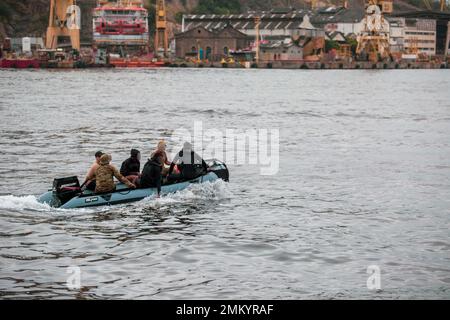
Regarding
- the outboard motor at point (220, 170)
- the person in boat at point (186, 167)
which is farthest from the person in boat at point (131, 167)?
the outboard motor at point (220, 170)

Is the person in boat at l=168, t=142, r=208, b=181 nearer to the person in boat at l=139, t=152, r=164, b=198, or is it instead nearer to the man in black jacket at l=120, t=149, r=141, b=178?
the person in boat at l=139, t=152, r=164, b=198

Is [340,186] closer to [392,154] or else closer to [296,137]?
[392,154]

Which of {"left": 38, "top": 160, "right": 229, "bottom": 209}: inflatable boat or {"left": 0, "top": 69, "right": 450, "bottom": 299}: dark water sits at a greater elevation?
{"left": 38, "top": 160, "right": 229, "bottom": 209}: inflatable boat

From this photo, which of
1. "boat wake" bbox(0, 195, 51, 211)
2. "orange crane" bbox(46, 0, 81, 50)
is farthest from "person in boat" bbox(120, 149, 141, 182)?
"orange crane" bbox(46, 0, 81, 50)

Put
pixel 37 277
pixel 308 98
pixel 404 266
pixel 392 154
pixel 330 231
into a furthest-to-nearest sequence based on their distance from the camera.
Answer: pixel 308 98 → pixel 392 154 → pixel 330 231 → pixel 404 266 → pixel 37 277

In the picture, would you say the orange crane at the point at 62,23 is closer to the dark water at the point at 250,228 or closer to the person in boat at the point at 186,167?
the dark water at the point at 250,228

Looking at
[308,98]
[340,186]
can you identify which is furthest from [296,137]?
[308,98]

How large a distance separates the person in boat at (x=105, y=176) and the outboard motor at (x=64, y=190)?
53cm

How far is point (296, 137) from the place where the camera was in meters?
48.8

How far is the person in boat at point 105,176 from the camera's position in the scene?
23719 mm

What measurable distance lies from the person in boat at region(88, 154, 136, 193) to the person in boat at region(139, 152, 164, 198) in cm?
45

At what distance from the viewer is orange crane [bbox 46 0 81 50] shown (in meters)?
187

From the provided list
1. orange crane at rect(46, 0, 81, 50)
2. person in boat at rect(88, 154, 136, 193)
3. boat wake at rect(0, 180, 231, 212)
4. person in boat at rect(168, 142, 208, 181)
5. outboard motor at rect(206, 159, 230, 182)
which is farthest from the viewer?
orange crane at rect(46, 0, 81, 50)

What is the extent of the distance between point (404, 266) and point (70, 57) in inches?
6606
